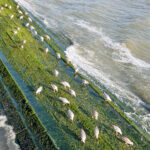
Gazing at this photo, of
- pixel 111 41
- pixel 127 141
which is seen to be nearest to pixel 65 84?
pixel 127 141

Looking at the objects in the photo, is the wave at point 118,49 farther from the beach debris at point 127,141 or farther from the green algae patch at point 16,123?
the green algae patch at point 16,123

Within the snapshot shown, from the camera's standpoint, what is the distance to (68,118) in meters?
6.75

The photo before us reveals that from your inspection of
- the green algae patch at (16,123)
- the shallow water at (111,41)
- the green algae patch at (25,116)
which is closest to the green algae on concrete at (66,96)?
the green algae patch at (25,116)

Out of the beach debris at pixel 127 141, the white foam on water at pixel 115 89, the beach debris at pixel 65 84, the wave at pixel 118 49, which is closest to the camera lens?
the beach debris at pixel 127 141

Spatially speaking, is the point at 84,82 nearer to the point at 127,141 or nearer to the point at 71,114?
the point at 71,114

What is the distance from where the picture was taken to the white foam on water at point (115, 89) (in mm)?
7600

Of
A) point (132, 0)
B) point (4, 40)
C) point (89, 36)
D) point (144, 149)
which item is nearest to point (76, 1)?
point (132, 0)

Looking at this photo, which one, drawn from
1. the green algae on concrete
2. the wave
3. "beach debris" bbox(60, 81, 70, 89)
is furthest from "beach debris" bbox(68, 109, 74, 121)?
the wave

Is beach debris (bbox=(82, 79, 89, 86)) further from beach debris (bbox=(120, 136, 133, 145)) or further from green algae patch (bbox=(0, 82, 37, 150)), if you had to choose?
green algae patch (bbox=(0, 82, 37, 150))

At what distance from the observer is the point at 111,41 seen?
1455 cm

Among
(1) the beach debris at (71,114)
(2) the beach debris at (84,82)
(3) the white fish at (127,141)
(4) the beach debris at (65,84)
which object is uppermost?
(4) the beach debris at (65,84)

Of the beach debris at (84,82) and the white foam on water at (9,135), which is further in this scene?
the beach debris at (84,82)

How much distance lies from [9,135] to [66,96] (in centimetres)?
287

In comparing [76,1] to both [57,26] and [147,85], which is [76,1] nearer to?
[57,26]
